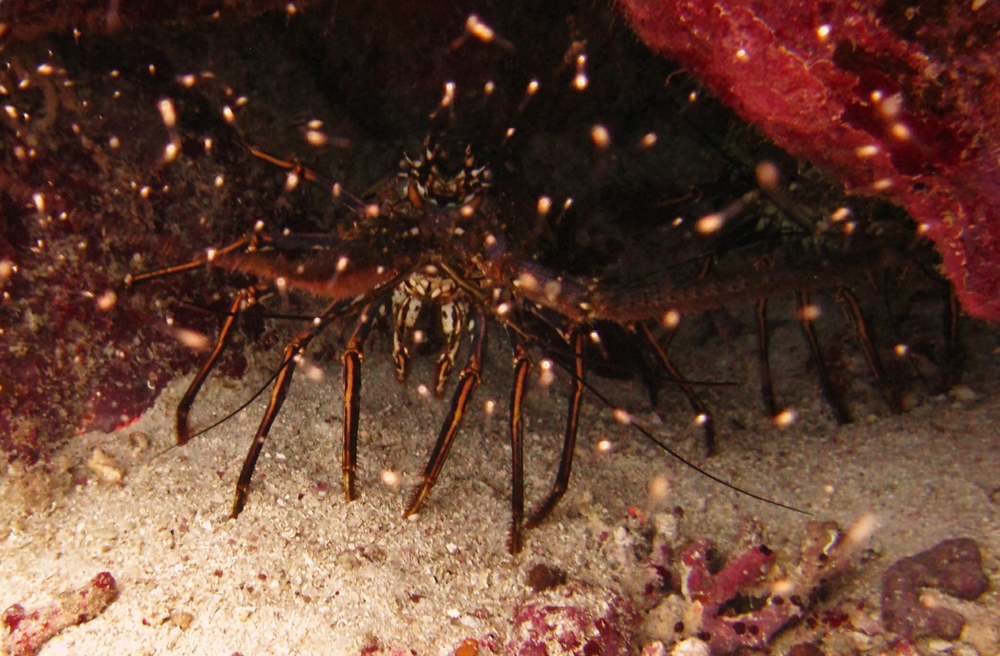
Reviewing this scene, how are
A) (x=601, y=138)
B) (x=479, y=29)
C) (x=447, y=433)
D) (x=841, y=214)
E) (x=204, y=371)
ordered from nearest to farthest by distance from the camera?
(x=447, y=433) < (x=204, y=371) < (x=841, y=214) < (x=479, y=29) < (x=601, y=138)

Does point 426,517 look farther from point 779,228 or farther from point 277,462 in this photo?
point 779,228

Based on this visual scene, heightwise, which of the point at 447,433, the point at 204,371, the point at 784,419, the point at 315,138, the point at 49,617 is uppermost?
the point at 315,138

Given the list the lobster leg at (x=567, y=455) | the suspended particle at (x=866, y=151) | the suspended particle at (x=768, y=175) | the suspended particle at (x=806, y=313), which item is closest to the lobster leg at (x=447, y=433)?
the lobster leg at (x=567, y=455)

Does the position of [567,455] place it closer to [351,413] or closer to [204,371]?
[351,413]

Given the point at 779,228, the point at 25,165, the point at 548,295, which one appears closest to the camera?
the point at 548,295

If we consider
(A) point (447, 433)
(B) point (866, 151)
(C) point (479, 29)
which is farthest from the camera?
(C) point (479, 29)

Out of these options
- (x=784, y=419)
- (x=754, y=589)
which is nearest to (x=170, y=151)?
(x=754, y=589)

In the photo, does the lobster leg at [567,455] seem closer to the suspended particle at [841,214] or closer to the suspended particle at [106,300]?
the suspended particle at [841,214]

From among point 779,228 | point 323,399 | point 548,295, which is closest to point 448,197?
point 548,295
